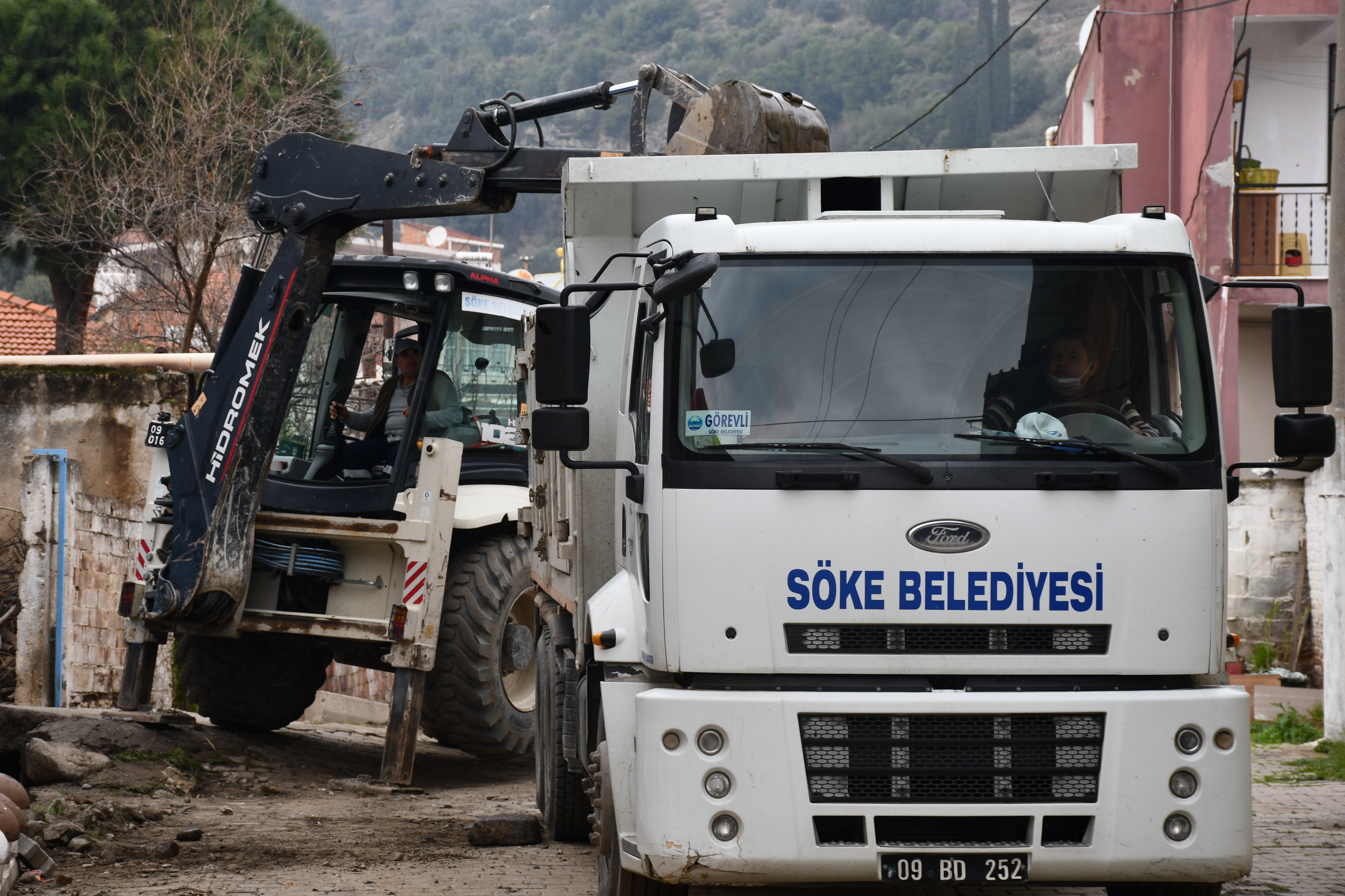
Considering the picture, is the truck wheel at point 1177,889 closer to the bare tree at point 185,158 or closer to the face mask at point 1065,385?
the face mask at point 1065,385

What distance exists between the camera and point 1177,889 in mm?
4695

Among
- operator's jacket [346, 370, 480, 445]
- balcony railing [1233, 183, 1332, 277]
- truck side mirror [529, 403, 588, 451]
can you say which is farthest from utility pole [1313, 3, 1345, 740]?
balcony railing [1233, 183, 1332, 277]

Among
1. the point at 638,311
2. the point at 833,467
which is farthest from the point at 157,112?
the point at 833,467

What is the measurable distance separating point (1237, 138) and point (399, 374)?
11.2m

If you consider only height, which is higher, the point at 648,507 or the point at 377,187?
the point at 377,187

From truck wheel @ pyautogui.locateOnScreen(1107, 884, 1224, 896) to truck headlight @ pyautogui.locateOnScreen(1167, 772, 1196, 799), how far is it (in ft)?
1.41

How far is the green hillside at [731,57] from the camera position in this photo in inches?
2554

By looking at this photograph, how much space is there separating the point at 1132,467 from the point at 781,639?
4.10 feet

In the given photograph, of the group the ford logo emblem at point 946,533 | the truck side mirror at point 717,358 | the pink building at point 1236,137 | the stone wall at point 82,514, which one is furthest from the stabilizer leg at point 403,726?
the pink building at point 1236,137

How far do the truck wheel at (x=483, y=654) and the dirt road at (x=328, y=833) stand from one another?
1.08ft

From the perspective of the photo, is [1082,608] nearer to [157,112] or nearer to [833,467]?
[833,467]

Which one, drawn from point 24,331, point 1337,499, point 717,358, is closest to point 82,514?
point 717,358

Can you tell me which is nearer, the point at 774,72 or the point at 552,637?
the point at 552,637

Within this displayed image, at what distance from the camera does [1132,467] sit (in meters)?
4.45
